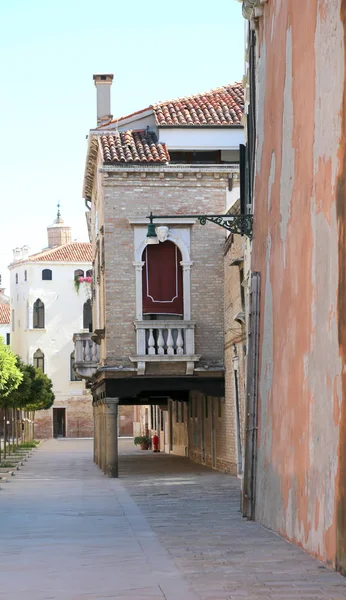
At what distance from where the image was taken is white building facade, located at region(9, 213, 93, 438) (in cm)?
8762

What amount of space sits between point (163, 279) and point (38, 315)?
205 ft

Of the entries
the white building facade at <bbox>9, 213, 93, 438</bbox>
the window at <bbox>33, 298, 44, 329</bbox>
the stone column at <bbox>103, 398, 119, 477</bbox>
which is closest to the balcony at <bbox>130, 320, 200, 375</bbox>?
the stone column at <bbox>103, 398, 119, 477</bbox>

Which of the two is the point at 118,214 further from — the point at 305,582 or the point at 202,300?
the point at 305,582

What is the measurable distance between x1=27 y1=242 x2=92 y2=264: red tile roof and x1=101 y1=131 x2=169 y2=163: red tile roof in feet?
198

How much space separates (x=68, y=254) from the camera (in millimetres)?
94500

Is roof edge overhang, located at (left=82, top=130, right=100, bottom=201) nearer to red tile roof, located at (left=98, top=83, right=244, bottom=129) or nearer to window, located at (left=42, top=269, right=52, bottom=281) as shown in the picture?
red tile roof, located at (left=98, top=83, right=244, bottom=129)

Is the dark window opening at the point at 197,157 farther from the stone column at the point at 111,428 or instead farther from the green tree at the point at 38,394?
the green tree at the point at 38,394

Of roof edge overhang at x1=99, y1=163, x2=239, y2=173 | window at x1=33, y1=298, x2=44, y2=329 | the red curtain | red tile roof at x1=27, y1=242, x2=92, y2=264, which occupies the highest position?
red tile roof at x1=27, y1=242, x2=92, y2=264

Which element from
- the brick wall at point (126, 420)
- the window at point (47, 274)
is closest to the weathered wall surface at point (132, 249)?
the brick wall at point (126, 420)

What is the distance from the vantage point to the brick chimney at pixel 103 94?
3959 cm

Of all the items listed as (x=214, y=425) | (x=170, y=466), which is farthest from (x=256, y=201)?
(x=170, y=466)

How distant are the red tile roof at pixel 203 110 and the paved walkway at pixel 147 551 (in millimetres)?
11152

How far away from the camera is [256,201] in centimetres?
1814

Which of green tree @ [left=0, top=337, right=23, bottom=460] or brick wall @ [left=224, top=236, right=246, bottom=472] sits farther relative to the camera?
green tree @ [left=0, top=337, right=23, bottom=460]
